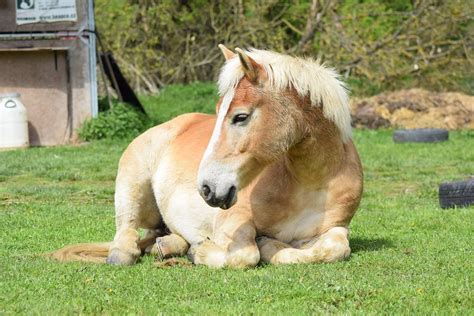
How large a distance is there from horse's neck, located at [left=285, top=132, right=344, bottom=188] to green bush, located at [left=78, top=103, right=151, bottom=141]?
12601mm

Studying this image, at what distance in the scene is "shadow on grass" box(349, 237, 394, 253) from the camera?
7250mm

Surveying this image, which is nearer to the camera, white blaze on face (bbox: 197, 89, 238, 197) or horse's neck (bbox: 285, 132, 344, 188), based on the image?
white blaze on face (bbox: 197, 89, 238, 197)

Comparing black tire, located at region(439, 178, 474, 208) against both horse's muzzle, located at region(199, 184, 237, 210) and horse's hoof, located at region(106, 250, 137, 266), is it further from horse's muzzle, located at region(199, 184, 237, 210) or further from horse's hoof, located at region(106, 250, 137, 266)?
horse's muzzle, located at region(199, 184, 237, 210)

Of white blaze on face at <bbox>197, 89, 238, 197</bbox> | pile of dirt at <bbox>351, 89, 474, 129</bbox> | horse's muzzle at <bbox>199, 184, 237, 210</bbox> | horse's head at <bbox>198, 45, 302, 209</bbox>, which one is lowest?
pile of dirt at <bbox>351, 89, 474, 129</bbox>

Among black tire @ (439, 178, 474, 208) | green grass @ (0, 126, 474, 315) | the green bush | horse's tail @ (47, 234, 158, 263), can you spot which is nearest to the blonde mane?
green grass @ (0, 126, 474, 315)

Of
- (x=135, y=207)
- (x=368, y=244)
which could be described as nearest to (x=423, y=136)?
(x=368, y=244)

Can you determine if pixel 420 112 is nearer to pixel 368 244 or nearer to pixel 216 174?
pixel 368 244

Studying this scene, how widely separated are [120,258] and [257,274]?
48.5 inches

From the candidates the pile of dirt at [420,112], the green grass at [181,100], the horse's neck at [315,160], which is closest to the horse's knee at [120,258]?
the horse's neck at [315,160]

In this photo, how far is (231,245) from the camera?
6547 millimetres

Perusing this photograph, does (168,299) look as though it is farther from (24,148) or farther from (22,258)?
(24,148)

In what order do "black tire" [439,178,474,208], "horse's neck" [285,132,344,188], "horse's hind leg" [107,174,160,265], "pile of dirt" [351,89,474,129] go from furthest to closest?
"pile of dirt" [351,89,474,129] → "black tire" [439,178,474,208] → "horse's hind leg" [107,174,160,265] → "horse's neck" [285,132,344,188]

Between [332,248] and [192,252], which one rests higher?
[332,248]

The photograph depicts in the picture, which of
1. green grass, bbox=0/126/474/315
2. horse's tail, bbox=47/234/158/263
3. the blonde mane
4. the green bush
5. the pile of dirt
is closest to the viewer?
green grass, bbox=0/126/474/315
